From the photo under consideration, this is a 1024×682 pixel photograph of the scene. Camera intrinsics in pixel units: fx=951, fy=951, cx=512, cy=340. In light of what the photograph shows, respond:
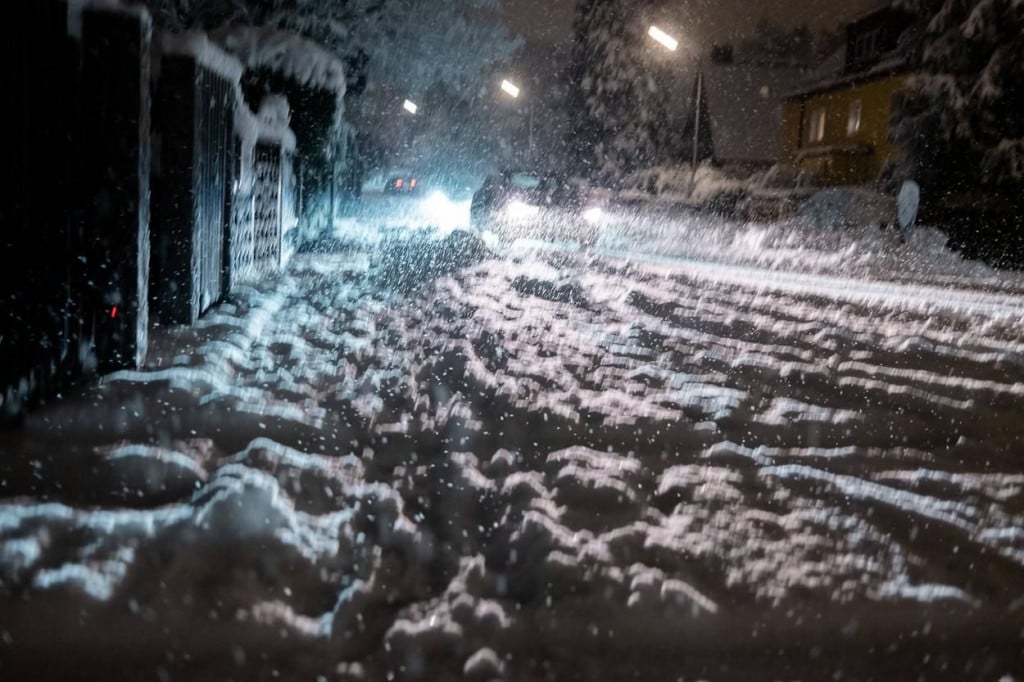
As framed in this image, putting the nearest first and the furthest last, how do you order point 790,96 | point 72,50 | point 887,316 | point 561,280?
point 72,50 → point 887,316 → point 561,280 → point 790,96

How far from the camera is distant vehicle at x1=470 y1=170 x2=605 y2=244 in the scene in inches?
824

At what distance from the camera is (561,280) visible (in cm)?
1248

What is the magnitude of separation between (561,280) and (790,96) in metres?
32.8

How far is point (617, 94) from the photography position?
46719mm

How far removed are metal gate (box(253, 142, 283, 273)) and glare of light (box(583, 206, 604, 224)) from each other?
962 cm

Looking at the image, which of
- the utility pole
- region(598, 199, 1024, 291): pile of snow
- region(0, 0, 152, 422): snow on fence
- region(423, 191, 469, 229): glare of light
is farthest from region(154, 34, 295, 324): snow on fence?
the utility pole

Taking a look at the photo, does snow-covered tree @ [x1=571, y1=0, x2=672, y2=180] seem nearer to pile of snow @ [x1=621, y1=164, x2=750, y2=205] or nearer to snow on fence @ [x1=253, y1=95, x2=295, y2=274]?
pile of snow @ [x1=621, y1=164, x2=750, y2=205]

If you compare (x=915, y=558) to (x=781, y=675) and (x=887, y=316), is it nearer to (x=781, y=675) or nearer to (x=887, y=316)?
(x=781, y=675)

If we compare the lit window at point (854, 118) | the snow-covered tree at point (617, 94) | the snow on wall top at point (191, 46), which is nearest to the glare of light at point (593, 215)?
the snow on wall top at point (191, 46)

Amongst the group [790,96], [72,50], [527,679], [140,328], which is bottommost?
[527,679]

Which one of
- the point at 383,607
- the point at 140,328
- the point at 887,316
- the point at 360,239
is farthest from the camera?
Result: the point at 360,239

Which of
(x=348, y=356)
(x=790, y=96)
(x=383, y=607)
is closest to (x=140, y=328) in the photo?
(x=348, y=356)

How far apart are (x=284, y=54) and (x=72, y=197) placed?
23.7 feet

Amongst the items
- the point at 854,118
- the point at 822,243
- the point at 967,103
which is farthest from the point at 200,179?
the point at 854,118
